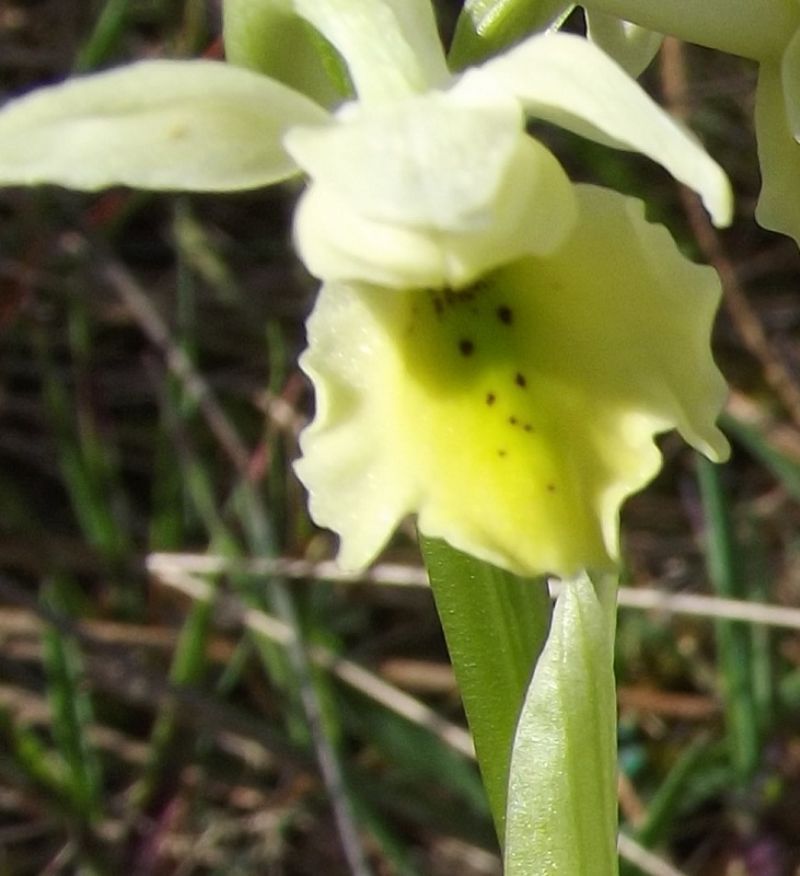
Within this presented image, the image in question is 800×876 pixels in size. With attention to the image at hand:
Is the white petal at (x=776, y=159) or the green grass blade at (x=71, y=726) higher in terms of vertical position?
the white petal at (x=776, y=159)

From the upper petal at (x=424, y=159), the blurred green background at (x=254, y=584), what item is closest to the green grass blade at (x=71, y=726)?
the blurred green background at (x=254, y=584)

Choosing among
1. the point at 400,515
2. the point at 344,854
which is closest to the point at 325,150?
the point at 400,515

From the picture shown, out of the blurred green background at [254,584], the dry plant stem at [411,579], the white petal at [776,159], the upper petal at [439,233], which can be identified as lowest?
the blurred green background at [254,584]

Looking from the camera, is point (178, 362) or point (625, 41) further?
point (178, 362)

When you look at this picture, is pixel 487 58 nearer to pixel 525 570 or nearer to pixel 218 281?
pixel 525 570

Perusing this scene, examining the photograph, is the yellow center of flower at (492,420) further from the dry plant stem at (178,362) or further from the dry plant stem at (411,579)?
the dry plant stem at (178,362)

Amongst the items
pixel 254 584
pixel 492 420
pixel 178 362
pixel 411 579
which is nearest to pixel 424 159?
pixel 492 420

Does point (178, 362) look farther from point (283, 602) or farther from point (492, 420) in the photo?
point (492, 420)
